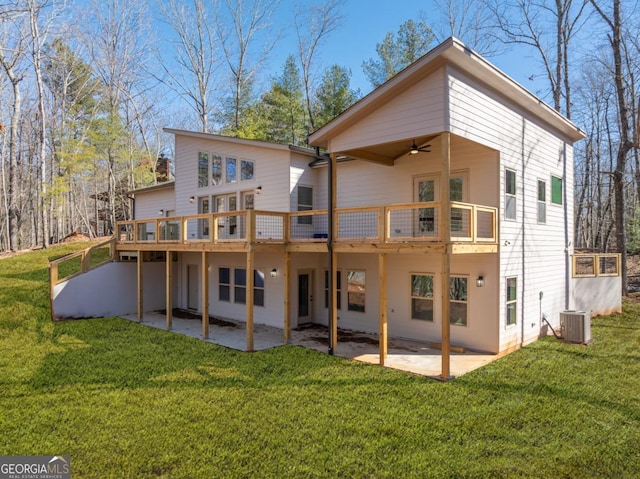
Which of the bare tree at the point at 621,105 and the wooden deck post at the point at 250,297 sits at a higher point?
the bare tree at the point at 621,105

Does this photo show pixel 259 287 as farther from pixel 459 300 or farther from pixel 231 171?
pixel 459 300

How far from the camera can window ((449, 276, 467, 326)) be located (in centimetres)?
970

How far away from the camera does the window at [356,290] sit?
38.5ft

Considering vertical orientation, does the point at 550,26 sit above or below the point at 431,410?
above

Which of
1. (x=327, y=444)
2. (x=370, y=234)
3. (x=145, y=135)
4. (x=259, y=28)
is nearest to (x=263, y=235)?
(x=370, y=234)

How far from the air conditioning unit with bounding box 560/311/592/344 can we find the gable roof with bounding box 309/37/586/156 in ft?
18.2

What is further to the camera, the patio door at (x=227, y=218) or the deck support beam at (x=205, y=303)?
the patio door at (x=227, y=218)

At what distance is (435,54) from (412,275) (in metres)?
5.58

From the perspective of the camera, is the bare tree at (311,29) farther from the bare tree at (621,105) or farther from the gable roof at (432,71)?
the gable roof at (432,71)

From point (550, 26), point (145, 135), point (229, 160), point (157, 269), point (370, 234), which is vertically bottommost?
point (157, 269)

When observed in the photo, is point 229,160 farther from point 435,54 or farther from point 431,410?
point 431,410

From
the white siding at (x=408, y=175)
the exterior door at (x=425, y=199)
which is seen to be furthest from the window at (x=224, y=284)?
the exterior door at (x=425, y=199)

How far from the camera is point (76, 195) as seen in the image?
31312mm

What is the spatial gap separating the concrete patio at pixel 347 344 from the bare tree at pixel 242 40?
1839 centimetres
